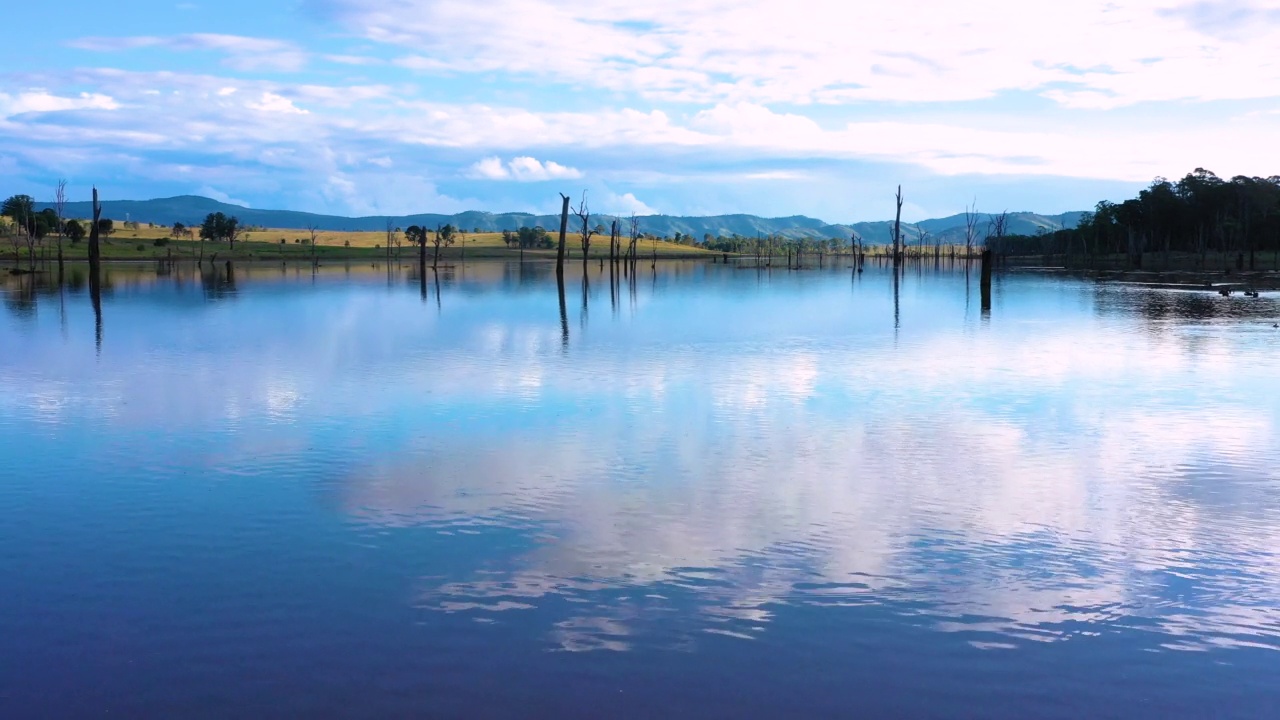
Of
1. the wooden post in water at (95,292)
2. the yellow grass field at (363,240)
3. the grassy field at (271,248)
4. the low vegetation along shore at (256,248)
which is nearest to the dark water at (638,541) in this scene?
the wooden post in water at (95,292)

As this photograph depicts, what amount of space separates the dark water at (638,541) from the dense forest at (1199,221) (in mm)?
90531

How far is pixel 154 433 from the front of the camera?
47.0 feet

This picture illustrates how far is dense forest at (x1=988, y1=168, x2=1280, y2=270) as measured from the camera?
103m

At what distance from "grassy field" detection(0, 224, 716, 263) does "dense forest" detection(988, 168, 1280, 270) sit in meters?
60.7

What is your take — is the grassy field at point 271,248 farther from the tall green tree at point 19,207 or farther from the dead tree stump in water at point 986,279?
the dead tree stump in water at point 986,279

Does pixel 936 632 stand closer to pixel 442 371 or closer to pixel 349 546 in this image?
pixel 349 546

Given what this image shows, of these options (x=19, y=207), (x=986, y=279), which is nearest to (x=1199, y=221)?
(x=986, y=279)

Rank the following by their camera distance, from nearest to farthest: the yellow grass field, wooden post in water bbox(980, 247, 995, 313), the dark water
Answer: the dark water, wooden post in water bbox(980, 247, 995, 313), the yellow grass field

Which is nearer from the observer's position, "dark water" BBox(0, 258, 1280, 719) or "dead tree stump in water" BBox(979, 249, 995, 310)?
"dark water" BBox(0, 258, 1280, 719)

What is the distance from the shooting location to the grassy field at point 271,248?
357 ft

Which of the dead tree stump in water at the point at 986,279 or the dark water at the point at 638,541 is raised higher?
the dead tree stump in water at the point at 986,279

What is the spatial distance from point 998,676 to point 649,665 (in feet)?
6.94

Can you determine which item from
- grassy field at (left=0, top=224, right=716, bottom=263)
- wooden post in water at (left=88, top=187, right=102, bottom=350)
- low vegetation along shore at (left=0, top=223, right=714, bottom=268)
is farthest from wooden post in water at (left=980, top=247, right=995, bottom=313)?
low vegetation along shore at (left=0, top=223, right=714, bottom=268)

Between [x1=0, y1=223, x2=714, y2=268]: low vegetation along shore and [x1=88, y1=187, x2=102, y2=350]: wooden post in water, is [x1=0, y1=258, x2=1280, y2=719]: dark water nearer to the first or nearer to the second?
[x1=88, y1=187, x2=102, y2=350]: wooden post in water
